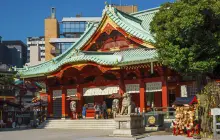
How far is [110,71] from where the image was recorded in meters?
32.5

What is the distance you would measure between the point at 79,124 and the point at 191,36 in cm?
1449

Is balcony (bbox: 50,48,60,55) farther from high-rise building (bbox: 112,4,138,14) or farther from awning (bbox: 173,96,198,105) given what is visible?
awning (bbox: 173,96,198,105)

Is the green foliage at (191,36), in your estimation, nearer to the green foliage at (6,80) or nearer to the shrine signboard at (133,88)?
the shrine signboard at (133,88)

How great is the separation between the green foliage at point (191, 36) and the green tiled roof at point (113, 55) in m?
4.65

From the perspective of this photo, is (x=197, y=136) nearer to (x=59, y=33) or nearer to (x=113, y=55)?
(x=113, y=55)

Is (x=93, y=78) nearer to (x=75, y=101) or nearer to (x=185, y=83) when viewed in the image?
(x=75, y=101)

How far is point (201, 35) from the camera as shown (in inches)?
885

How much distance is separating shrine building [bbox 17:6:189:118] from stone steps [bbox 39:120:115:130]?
2.04 m

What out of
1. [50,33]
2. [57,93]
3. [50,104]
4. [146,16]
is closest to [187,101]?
[146,16]

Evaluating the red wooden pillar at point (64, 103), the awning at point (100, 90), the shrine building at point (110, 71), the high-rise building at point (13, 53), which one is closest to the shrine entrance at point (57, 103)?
the shrine building at point (110, 71)

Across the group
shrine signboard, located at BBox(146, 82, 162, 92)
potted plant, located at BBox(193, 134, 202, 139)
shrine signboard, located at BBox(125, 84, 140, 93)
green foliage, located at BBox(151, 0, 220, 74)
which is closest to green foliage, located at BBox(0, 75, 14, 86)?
shrine signboard, located at BBox(125, 84, 140, 93)

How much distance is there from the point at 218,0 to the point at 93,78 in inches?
653

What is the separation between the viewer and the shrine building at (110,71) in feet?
101

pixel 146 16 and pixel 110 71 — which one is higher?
pixel 146 16
